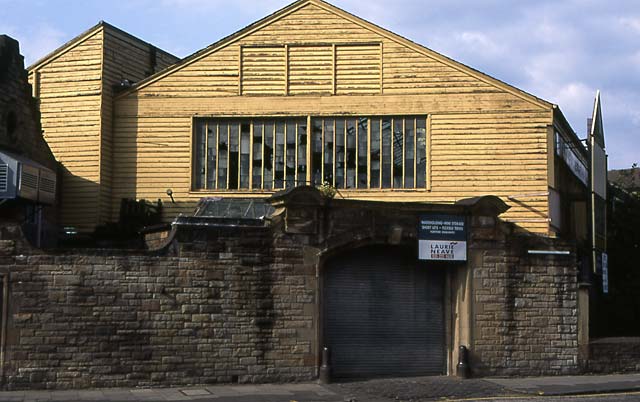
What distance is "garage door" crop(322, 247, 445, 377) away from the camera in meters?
19.6

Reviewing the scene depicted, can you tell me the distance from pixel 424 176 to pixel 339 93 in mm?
3385

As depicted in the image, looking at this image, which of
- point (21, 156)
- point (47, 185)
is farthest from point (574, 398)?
point (21, 156)

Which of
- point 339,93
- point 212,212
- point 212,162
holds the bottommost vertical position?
point 212,212

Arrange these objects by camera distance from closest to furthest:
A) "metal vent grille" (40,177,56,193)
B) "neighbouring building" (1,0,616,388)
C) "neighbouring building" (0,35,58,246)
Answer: "neighbouring building" (1,0,616,388)
"neighbouring building" (0,35,58,246)
"metal vent grille" (40,177,56,193)

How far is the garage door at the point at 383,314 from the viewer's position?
1956 cm

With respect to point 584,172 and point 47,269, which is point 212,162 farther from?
point 584,172

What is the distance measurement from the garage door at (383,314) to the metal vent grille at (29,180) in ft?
22.2

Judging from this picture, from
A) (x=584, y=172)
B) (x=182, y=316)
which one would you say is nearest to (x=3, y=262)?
(x=182, y=316)

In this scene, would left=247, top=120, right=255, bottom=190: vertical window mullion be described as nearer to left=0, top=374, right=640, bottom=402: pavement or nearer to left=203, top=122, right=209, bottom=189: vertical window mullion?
left=203, top=122, right=209, bottom=189: vertical window mullion

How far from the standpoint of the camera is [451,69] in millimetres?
25281

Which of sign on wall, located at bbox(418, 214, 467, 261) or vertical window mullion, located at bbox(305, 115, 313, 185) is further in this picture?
vertical window mullion, located at bbox(305, 115, 313, 185)

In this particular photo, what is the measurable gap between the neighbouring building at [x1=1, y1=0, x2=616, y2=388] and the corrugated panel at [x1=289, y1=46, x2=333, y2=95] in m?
0.05

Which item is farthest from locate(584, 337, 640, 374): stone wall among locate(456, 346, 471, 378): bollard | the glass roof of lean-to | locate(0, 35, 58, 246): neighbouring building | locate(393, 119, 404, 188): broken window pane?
locate(0, 35, 58, 246): neighbouring building

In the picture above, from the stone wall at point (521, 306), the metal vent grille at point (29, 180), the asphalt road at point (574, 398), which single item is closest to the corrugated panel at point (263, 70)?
the metal vent grille at point (29, 180)
